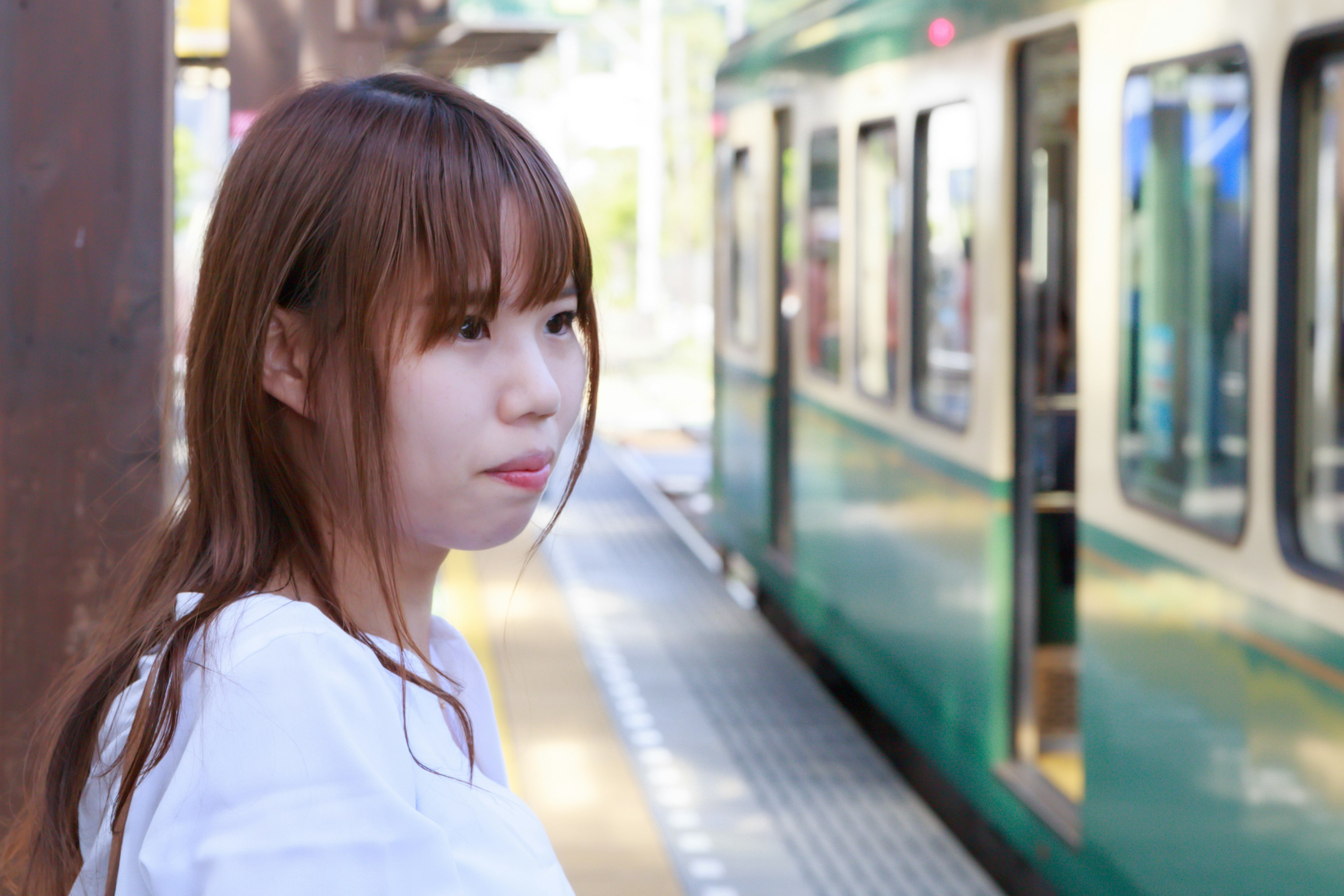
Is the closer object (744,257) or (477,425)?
(477,425)

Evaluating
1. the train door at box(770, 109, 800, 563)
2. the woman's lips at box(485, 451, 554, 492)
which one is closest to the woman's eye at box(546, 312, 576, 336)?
the woman's lips at box(485, 451, 554, 492)

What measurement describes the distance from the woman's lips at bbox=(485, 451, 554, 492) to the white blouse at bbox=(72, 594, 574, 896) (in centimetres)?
18

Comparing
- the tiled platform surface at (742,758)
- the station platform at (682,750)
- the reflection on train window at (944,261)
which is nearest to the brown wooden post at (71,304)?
the tiled platform surface at (742,758)

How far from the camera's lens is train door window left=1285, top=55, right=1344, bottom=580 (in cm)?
287

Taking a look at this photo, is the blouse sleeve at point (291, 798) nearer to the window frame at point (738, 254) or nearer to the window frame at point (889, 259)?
the window frame at point (889, 259)

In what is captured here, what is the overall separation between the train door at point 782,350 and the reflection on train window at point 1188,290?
3.95 m

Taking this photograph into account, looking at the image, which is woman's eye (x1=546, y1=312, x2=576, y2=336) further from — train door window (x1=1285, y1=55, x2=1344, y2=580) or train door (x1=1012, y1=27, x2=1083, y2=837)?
train door (x1=1012, y1=27, x2=1083, y2=837)

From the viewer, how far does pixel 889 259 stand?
5918mm

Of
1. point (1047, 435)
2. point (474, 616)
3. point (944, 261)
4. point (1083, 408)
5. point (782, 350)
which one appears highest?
point (944, 261)

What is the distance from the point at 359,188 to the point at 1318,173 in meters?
2.31

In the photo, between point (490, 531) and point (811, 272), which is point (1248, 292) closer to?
point (490, 531)

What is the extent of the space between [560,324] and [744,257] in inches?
301

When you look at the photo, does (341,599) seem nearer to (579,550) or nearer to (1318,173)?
(1318,173)

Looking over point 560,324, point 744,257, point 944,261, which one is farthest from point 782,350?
point 560,324
